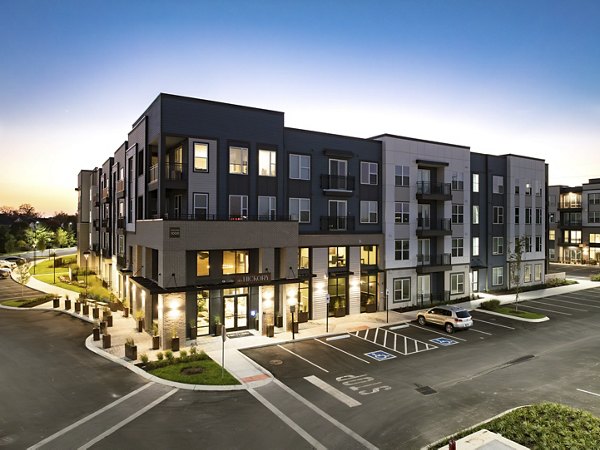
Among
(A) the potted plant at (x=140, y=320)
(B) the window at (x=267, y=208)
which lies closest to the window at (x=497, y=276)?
(B) the window at (x=267, y=208)

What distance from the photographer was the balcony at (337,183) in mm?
32031

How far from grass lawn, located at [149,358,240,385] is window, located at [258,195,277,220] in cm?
1174

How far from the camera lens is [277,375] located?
19188 mm

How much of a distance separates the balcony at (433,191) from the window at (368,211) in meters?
4.83

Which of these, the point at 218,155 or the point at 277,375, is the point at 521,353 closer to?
the point at 277,375

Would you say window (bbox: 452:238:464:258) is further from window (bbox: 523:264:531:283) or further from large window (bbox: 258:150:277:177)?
large window (bbox: 258:150:277:177)

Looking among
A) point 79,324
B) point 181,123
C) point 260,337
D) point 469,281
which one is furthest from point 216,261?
point 469,281

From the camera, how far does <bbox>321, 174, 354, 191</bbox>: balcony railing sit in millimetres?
32031

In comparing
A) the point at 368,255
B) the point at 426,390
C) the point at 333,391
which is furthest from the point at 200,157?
the point at 426,390

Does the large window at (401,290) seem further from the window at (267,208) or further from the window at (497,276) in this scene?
the window at (497,276)

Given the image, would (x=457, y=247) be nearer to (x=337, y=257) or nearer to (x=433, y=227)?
(x=433, y=227)

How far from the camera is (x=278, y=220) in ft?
92.2

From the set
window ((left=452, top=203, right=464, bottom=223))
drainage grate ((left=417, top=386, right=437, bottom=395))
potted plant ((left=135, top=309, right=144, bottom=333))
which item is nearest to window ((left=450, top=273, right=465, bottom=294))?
window ((left=452, top=203, right=464, bottom=223))

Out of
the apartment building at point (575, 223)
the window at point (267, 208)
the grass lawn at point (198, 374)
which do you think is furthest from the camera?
the apartment building at point (575, 223)
